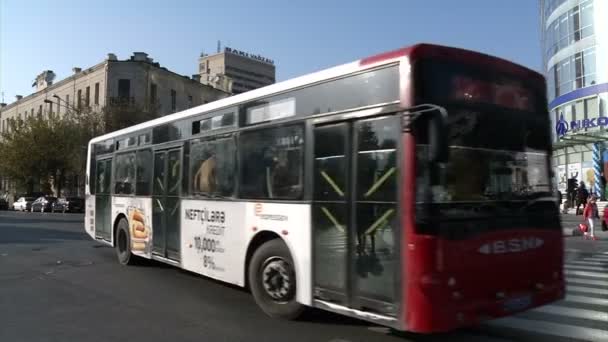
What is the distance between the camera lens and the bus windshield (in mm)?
4988

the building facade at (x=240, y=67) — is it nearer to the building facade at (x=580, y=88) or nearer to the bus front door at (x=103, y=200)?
the building facade at (x=580, y=88)

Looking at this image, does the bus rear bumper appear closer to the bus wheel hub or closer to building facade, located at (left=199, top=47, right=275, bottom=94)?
the bus wheel hub

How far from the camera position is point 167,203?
9297 millimetres

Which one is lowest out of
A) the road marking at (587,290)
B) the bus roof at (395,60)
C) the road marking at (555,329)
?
the road marking at (555,329)

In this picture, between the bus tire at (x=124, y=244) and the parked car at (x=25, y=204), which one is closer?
the bus tire at (x=124, y=244)

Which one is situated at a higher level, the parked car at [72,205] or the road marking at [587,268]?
the parked car at [72,205]

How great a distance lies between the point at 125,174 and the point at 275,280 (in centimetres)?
587

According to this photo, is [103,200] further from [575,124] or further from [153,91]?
[153,91]

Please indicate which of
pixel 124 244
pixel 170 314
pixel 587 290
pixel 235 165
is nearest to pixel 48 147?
pixel 124 244

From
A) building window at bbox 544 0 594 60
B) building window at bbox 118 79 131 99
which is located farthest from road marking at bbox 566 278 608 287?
building window at bbox 118 79 131 99

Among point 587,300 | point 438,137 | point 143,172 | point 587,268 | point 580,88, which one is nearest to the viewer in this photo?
point 438,137

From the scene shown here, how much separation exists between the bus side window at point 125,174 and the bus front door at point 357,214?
6019 mm

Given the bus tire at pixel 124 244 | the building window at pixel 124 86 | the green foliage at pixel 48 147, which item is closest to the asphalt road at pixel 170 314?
the bus tire at pixel 124 244

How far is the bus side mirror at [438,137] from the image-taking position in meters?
4.64
